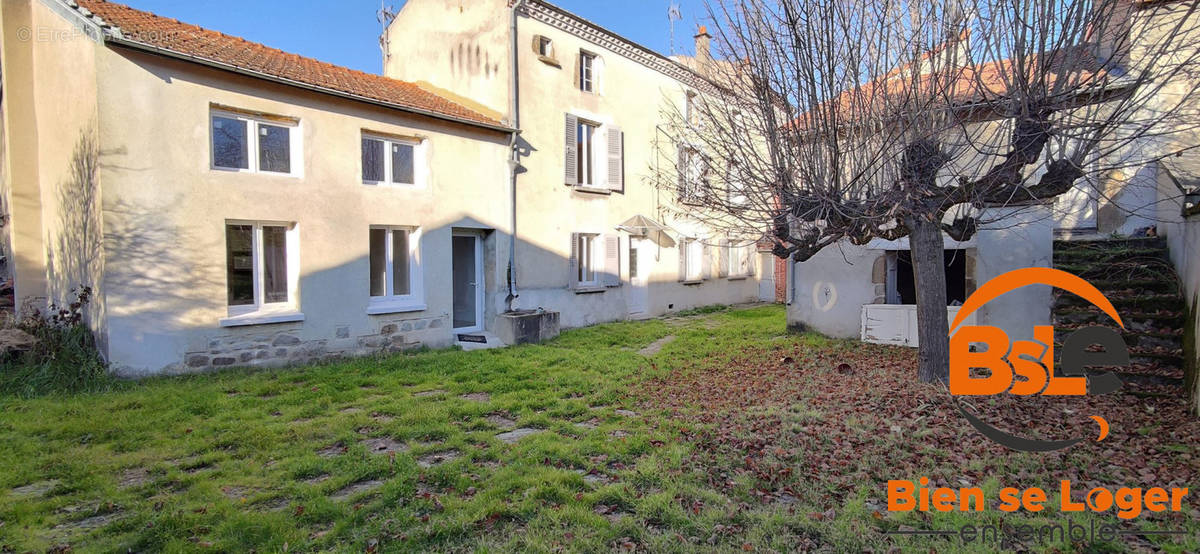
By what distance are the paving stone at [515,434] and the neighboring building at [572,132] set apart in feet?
20.6

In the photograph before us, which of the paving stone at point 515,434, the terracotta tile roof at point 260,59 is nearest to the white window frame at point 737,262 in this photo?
the terracotta tile roof at point 260,59

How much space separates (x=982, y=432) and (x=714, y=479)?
2.68 m

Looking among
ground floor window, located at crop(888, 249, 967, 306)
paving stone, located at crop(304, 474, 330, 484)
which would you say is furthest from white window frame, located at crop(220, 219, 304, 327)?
ground floor window, located at crop(888, 249, 967, 306)

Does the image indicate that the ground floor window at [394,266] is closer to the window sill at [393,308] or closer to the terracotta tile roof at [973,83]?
the window sill at [393,308]

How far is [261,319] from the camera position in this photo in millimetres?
8125

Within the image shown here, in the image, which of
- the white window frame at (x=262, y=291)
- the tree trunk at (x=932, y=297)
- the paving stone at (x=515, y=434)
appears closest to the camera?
the paving stone at (x=515, y=434)

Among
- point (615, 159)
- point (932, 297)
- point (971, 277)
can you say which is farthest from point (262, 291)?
point (971, 277)

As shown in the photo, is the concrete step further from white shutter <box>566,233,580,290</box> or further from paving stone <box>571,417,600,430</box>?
paving stone <box>571,417,600,430</box>

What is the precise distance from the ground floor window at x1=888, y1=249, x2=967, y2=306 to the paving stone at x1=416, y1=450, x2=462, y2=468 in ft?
26.2

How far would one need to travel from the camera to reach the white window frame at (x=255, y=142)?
788 centimetres

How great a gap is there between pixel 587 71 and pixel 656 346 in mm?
7009

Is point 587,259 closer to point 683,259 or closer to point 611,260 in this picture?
point 611,260

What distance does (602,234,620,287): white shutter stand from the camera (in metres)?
13.8

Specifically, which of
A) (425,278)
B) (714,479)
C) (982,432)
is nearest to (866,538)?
(714,479)
